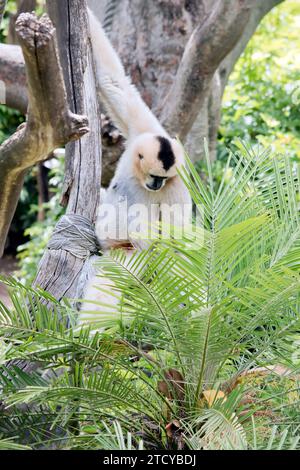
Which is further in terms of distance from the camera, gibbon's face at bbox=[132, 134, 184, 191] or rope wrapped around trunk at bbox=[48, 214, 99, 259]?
gibbon's face at bbox=[132, 134, 184, 191]

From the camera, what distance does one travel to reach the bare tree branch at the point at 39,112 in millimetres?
2621

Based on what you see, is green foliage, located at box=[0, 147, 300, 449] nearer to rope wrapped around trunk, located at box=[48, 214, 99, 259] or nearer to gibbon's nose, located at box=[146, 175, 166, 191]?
rope wrapped around trunk, located at box=[48, 214, 99, 259]

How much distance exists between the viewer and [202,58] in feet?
17.8

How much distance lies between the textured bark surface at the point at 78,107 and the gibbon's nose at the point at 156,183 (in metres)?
0.63

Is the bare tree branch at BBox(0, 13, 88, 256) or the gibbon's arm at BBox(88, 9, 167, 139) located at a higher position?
the gibbon's arm at BBox(88, 9, 167, 139)

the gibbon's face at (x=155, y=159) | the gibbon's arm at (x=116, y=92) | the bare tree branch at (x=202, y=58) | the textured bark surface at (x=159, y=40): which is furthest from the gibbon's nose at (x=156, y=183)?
the textured bark surface at (x=159, y=40)

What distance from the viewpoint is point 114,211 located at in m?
4.53

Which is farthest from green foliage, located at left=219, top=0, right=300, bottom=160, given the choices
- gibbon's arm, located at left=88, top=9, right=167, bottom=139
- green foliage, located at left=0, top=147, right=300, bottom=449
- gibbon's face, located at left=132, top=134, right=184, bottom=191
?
green foliage, located at left=0, top=147, right=300, bottom=449

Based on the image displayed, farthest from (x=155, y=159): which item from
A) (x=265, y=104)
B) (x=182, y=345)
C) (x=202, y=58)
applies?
(x=265, y=104)

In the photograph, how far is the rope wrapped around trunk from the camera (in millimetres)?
3811

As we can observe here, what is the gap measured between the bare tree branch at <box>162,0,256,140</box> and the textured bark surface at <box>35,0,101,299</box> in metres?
1.55

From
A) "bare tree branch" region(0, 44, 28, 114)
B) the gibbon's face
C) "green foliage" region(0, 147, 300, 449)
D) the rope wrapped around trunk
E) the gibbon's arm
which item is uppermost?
"bare tree branch" region(0, 44, 28, 114)

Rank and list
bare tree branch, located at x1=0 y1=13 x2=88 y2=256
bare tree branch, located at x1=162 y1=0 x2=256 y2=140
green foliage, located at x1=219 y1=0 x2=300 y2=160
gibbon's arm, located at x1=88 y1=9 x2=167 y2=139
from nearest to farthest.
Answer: bare tree branch, located at x1=0 y1=13 x2=88 y2=256 < gibbon's arm, located at x1=88 y1=9 x2=167 y2=139 < bare tree branch, located at x1=162 y1=0 x2=256 y2=140 < green foliage, located at x1=219 y1=0 x2=300 y2=160
